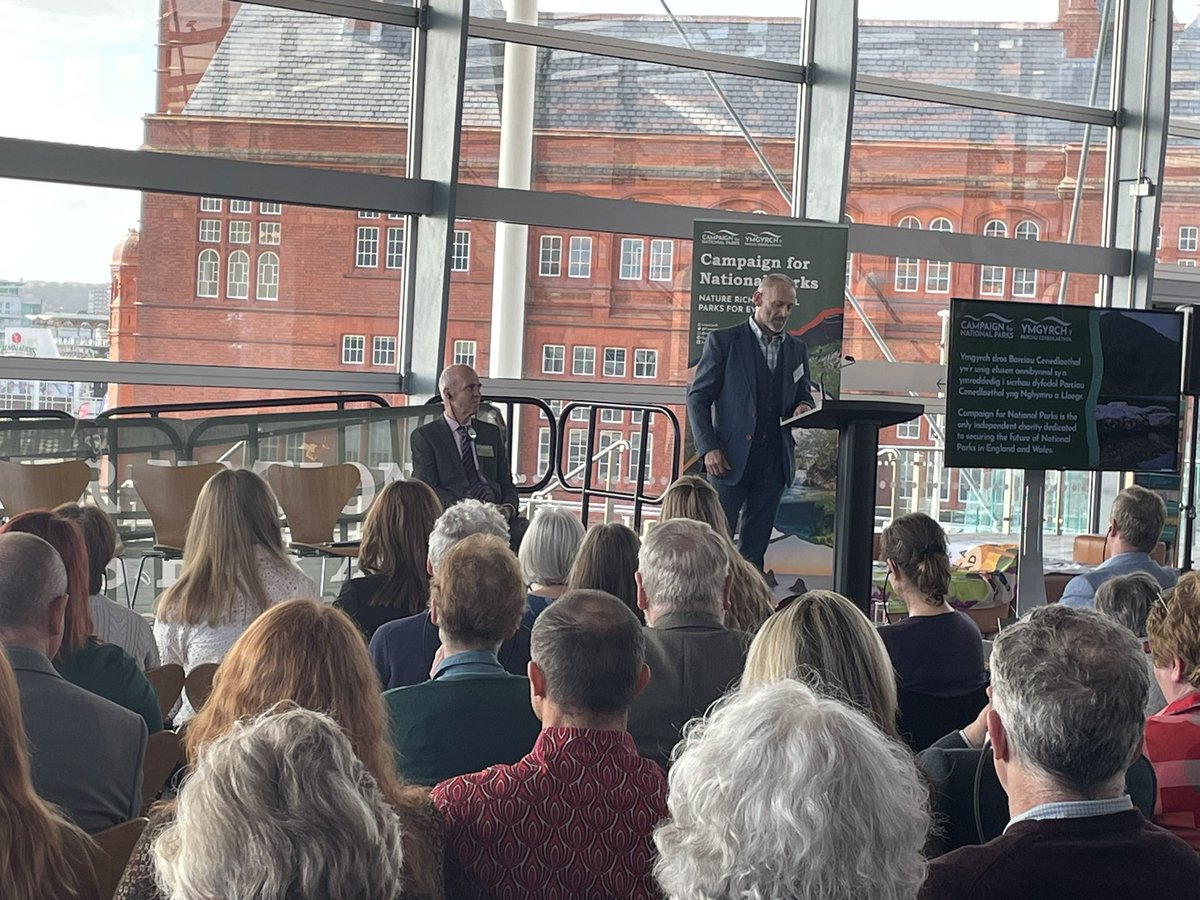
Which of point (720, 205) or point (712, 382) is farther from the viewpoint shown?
point (720, 205)

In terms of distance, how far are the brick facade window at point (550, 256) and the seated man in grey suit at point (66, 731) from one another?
21.0 ft

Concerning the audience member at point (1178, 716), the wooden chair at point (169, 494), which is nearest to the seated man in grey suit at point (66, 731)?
the audience member at point (1178, 716)

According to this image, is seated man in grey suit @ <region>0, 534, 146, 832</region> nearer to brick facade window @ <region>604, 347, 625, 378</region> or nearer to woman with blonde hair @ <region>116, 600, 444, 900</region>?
woman with blonde hair @ <region>116, 600, 444, 900</region>

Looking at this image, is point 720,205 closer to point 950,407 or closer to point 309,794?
point 950,407

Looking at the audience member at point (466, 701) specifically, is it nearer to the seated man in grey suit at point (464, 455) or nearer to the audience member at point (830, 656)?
the audience member at point (830, 656)

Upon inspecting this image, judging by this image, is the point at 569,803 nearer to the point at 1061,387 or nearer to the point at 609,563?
the point at 609,563

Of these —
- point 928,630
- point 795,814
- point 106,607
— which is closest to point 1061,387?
point 928,630

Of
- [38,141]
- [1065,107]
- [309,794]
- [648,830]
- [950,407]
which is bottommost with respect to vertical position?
[648,830]

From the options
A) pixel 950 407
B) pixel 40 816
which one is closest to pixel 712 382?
pixel 950 407

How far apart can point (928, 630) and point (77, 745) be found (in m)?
2.19

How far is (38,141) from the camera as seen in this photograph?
693 centimetres

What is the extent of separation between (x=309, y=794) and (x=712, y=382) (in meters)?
5.41

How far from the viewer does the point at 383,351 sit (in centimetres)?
817

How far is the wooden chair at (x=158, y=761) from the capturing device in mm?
2457
